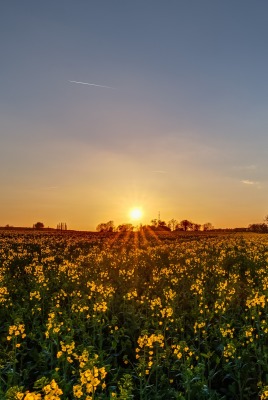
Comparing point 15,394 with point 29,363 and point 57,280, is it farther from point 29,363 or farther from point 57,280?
point 57,280

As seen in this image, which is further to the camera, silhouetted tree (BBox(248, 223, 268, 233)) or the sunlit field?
silhouetted tree (BBox(248, 223, 268, 233))

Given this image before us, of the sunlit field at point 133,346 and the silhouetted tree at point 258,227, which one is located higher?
the silhouetted tree at point 258,227

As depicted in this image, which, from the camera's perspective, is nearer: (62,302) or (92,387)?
(92,387)

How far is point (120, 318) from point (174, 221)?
188148mm

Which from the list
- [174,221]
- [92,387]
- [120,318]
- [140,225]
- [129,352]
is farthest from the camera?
[174,221]

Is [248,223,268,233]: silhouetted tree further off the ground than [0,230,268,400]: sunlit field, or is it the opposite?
[248,223,268,233]: silhouetted tree

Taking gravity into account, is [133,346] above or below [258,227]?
below

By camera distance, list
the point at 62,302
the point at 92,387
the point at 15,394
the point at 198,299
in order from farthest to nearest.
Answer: the point at 62,302, the point at 198,299, the point at 92,387, the point at 15,394

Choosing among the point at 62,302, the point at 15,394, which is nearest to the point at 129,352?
the point at 62,302

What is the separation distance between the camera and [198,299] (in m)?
13.4

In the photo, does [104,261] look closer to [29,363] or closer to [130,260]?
[130,260]

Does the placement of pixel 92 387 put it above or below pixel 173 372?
above

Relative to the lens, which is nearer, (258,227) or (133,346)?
(133,346)

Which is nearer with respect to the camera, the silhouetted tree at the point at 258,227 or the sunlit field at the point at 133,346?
the sunlit field at the point at 133,346
